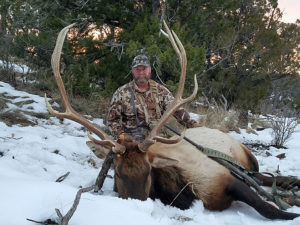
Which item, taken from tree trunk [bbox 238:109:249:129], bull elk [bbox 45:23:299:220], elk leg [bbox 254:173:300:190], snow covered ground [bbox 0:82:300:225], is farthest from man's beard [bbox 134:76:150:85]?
tree trunk [bbox 238:109:249:129]

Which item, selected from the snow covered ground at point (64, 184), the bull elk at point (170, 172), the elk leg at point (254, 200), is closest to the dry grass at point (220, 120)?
the snow covered ground at point (64, 184)

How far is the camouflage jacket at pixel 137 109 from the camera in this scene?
13.4 feet

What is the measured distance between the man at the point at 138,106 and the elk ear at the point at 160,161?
0.97 metres

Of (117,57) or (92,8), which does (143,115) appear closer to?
(117,57)

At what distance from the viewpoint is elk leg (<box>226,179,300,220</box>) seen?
2783mm

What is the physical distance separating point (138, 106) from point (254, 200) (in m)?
1.82

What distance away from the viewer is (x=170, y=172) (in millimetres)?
3127

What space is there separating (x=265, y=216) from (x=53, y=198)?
6.05 feet

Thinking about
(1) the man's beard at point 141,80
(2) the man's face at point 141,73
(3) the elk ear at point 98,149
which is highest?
(2) the man's face at point 141,73

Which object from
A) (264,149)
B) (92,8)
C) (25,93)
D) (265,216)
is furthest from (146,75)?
(25,93)

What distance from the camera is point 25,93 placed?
7.22 metres

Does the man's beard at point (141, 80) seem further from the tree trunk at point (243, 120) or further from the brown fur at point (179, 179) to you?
the tree trunk at point (243, 120)

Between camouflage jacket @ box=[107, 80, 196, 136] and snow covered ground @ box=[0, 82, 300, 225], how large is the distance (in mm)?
614

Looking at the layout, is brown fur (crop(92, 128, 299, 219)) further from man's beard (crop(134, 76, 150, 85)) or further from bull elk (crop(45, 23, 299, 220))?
man's beard (crop(134, 76, 150, 85))
